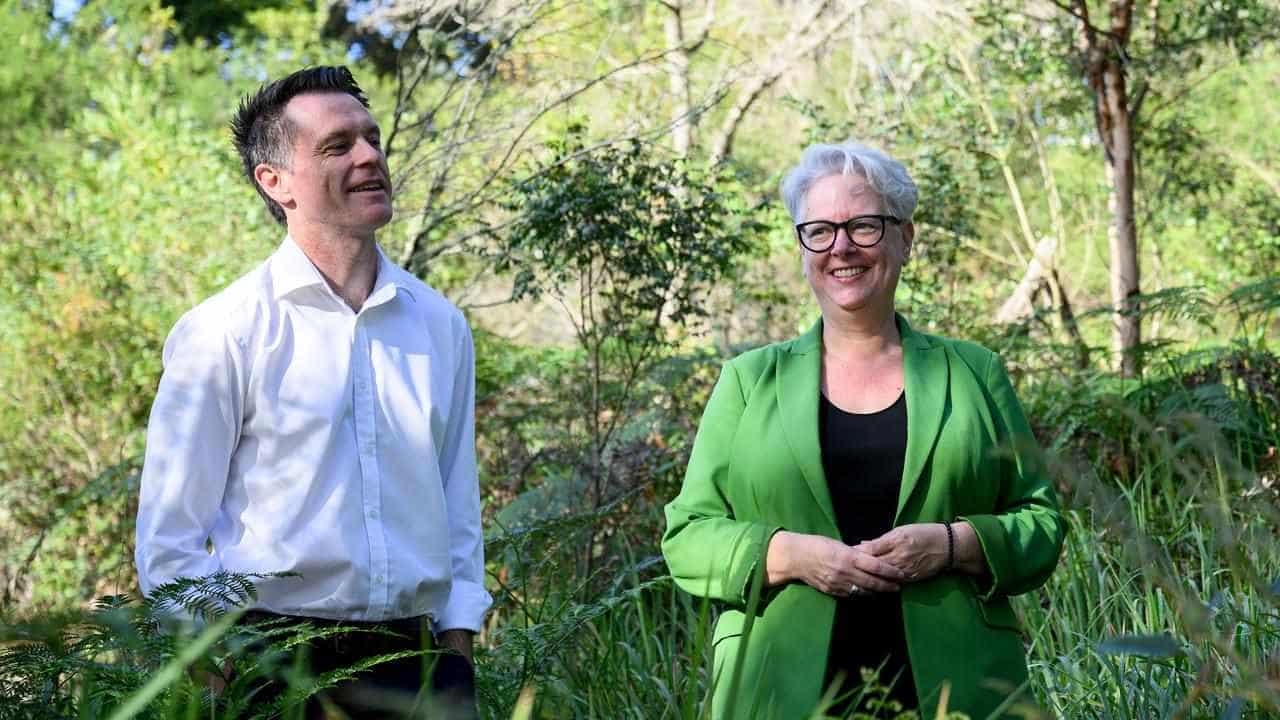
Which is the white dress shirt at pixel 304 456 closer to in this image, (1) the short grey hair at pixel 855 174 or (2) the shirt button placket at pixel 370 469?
(2) the shirt button placket at pixel 370 469

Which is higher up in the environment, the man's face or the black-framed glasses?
the man's face

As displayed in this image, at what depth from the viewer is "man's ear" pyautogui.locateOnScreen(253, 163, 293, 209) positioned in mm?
2969

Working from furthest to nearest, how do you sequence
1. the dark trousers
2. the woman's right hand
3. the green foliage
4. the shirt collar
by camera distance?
the green foliage < the shirt collar < the woman's right hand < the dark trousers

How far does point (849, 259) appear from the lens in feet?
10.1

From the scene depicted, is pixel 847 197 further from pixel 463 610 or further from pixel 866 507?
pixel 463 610

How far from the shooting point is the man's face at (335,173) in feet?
9.55

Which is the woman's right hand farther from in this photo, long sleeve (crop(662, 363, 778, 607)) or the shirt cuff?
the shirt cuff

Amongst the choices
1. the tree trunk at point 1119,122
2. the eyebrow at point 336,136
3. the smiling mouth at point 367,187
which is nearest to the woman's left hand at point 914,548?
the smiling mouth at point 367,187

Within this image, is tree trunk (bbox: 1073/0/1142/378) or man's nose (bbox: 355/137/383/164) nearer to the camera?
man's nose (bbox: 355/137/383/164)

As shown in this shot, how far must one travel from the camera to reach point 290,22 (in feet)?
63.6

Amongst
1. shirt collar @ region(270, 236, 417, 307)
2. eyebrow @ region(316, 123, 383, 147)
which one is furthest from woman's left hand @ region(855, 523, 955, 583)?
eyebrow @ region(316, 123, 383, 147)

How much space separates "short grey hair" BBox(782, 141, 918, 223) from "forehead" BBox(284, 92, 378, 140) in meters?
0.94

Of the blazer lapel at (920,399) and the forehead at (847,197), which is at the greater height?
the forehead at (847,197)

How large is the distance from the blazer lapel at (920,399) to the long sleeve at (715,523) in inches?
12.6
